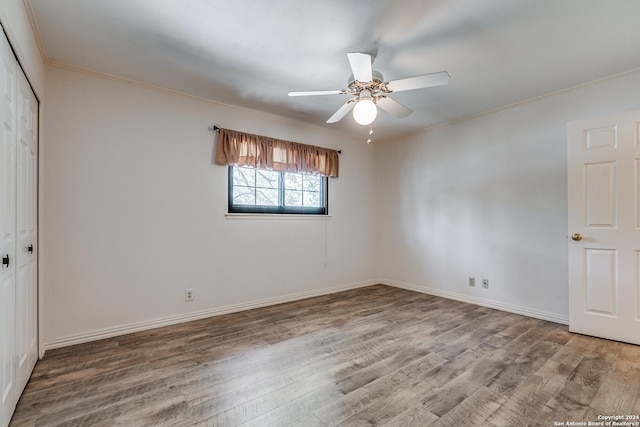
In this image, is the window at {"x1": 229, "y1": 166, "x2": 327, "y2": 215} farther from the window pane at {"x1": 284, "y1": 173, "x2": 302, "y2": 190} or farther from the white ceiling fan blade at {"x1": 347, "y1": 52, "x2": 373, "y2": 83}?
the white ceiling fan blade at {"x1": 347, "y1": 52, "x2": 373, "y2": 83}

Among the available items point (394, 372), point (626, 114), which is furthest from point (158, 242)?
point (626, 114)

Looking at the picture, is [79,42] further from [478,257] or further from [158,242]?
[478,257]

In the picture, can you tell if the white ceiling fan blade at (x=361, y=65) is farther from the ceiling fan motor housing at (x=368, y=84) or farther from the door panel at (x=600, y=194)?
the door panel at (x=600, y=194)

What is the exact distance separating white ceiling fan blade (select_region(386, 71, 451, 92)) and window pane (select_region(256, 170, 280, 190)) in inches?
81.8

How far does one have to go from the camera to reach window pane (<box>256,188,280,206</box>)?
383cm

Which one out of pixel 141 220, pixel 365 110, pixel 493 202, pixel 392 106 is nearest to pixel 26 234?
pixel 141 220

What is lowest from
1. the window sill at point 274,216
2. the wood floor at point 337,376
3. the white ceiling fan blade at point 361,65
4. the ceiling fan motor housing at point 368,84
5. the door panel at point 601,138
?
the wood floor at point 337,376

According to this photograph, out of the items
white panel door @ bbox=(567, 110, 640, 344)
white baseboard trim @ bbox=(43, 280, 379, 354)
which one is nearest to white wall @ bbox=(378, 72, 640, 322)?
white panel door @ bbox=(567, 110, 640, 344)

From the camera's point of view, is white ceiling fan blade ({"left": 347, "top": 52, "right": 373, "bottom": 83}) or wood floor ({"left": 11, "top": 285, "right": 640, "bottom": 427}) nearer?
wood floor ({"left": 11, "top": 285, "right": 640, "bottom": 427})

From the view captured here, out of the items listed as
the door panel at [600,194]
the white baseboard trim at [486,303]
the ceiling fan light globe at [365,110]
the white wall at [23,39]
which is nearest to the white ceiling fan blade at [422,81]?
the ceiling fan light globe at [365,110]

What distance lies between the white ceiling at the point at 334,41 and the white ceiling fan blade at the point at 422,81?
340mm

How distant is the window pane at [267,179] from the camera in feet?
12.6

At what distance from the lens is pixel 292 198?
4.16 meters

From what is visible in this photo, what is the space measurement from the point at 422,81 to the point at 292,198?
2438 mm
